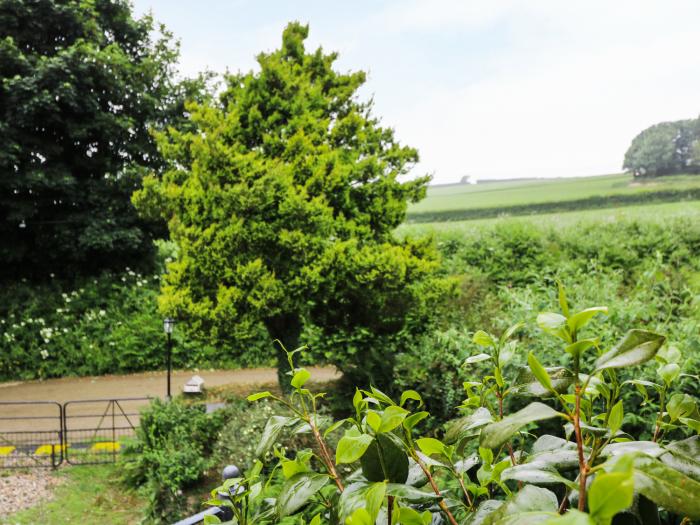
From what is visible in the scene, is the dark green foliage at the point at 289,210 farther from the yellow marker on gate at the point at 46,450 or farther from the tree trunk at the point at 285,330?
the yellow marker on gate at the point at 46,450

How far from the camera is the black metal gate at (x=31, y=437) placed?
778cm

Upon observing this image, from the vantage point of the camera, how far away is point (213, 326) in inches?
273

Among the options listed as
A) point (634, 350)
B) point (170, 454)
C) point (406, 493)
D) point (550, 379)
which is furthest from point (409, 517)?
point (170, 454)

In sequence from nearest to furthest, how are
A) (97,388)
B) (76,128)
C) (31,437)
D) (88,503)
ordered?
(88,503) < (31,437) < (97,388) < (76,128)

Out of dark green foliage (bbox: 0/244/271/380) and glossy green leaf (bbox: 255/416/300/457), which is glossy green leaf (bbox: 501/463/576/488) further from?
dark green foliage (bbox: 0/244/271/380)

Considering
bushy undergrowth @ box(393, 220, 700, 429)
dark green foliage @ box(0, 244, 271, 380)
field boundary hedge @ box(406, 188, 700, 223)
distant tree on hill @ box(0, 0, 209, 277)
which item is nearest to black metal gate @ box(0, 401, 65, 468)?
dark green foliage @ box(0, 244, 271, 380)

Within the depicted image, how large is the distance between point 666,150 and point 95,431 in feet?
88.6

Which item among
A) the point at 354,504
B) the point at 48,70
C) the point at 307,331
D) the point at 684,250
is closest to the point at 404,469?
the point at 354,504

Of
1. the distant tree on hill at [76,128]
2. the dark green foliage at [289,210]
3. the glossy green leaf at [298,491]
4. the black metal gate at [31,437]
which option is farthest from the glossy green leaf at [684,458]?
the distant tree on hill at [76,128]

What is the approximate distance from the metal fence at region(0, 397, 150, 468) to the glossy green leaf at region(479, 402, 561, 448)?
26.6 feet

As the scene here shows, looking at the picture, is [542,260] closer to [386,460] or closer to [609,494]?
[386,460]

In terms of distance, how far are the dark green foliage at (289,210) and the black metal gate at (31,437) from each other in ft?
11.4

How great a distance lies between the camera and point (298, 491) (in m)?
0.79

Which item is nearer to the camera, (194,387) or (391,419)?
(391,419)
